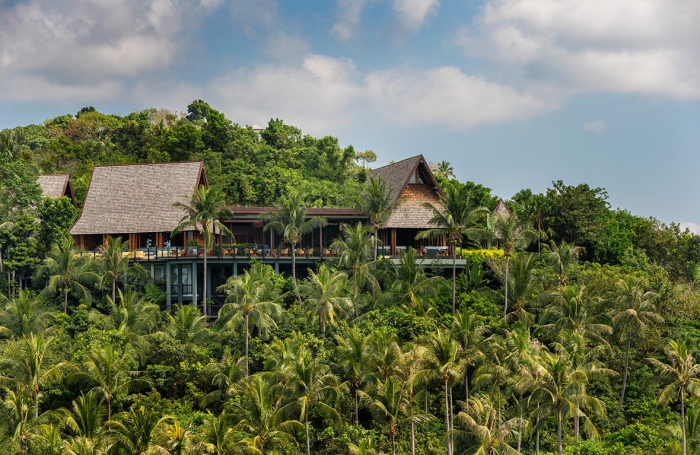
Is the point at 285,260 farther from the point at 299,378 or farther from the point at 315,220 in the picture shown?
the point at 299,378

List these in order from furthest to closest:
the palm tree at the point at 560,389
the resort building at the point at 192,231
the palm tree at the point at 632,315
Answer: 1. the resort building at the point at 192,231
2. the palm tree at the point at 632,315
3. the palm tree at the point at 560,389

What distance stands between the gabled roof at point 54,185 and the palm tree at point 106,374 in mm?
22192

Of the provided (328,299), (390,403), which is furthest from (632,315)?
(328,299)

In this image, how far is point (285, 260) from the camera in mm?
44938

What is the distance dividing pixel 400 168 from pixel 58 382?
25110 mm

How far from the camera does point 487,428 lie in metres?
30.2

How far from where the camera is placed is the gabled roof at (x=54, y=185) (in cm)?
5360

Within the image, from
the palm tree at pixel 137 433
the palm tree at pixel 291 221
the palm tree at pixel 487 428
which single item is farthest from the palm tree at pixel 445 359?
the palm tree at pixel 291 221

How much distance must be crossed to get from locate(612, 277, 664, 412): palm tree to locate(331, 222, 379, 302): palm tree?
1182 centimetres

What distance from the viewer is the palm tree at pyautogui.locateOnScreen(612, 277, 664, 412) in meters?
35.8

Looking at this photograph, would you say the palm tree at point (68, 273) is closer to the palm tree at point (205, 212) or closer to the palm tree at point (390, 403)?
the palm tree at point (205, 212)

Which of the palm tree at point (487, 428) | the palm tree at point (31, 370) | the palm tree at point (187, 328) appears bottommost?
the palm tree at point (487, 428)

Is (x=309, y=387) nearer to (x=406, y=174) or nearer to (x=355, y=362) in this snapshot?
(x=355, y=362)

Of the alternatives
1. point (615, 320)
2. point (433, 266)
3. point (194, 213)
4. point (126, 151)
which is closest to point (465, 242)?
point (433, 266)
